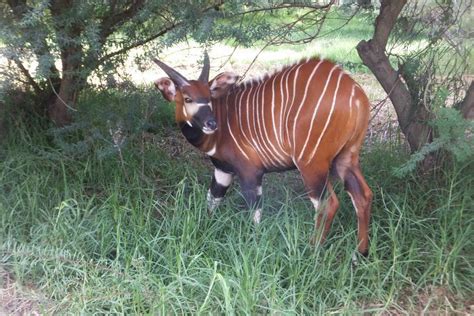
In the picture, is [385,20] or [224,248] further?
[385,20]

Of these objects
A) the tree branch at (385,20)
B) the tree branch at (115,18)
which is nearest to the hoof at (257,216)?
the tree branch at (385,20)

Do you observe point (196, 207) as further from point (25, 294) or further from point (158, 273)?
point (25, 294)

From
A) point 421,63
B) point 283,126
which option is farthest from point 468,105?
point 283,126

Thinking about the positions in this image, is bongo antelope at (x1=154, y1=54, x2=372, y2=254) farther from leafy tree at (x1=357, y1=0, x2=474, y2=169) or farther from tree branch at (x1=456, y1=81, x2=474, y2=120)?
tree branch at (x1=456, y1=81, x2=474, y2=120)

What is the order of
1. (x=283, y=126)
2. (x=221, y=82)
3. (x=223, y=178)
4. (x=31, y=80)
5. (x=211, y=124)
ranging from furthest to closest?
(x=31, y=80), (x=223, y=178), (x=221, y=82), (x=283, y=126), (x=211, y=124)

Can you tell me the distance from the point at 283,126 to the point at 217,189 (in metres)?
0.54

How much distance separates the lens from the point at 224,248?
10.3ft

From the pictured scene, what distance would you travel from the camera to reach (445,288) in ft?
9.46

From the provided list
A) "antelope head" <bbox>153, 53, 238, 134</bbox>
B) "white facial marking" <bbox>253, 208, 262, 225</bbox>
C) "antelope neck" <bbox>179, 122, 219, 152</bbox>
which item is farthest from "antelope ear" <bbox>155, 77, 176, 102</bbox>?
"white facial marking" <bbox>253, 208, 262, 225</bbox>

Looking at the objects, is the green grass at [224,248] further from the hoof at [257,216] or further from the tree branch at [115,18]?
the tree branch at [115,18]

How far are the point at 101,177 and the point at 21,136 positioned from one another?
77cm

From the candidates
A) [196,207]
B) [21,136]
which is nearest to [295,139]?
[196,207]

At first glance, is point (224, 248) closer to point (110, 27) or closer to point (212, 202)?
point (212, 202)

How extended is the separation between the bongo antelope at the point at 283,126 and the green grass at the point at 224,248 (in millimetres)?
173
